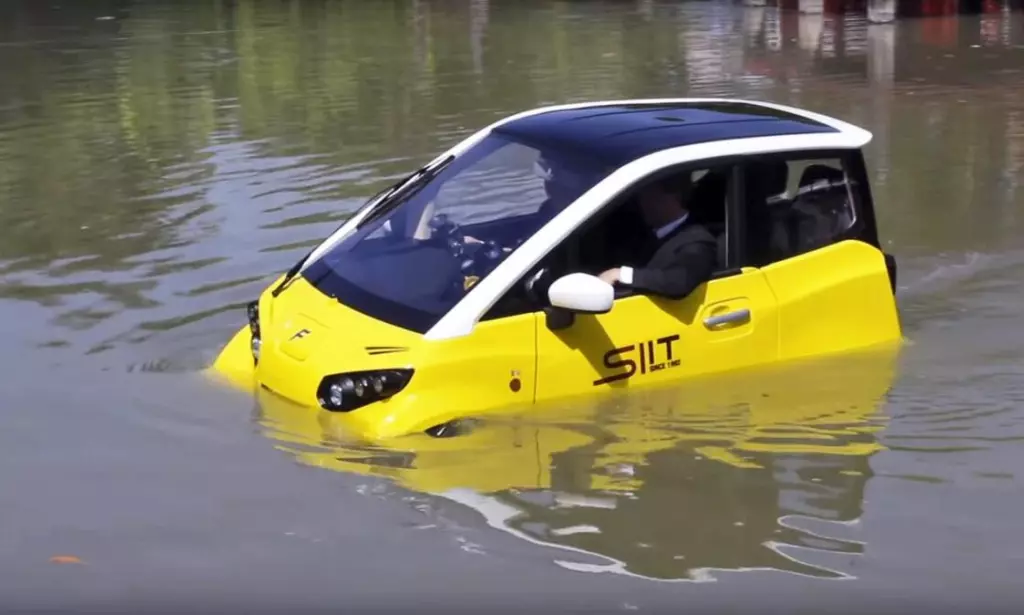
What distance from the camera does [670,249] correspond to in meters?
7.26

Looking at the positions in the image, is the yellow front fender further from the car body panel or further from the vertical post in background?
the vertical post in background

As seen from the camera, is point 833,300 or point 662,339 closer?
→ point 662,339

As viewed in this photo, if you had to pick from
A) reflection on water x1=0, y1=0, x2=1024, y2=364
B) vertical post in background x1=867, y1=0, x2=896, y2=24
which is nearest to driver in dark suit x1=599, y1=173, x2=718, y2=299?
reflection on water x1=0, y1=0, x2=1024, y2=364

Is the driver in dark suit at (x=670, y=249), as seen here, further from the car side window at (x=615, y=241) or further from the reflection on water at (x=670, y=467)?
the reflection on water at (x=670, y=467)

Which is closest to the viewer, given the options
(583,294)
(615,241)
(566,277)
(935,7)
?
(583,294)

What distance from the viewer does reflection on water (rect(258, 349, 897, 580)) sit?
596cm

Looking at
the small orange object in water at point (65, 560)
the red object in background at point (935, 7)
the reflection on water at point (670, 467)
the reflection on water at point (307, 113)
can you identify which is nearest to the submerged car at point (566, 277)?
the reflection on water at point (670, 467)

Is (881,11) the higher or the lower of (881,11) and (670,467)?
the higher

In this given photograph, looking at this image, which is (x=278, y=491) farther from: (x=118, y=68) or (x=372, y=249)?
(x=118, y=68)

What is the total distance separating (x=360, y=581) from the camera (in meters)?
5.55

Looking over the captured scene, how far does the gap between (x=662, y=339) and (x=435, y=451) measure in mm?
1313

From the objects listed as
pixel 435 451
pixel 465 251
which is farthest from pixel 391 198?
pixel 435 451

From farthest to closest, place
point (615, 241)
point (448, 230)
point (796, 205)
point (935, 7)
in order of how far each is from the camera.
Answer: point (935, 7), point (796, 205), point (448, 230), point (615, 241)

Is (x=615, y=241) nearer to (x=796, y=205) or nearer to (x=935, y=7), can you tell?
(x=796, y=205)
